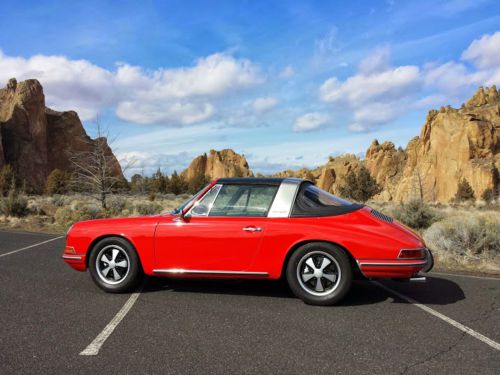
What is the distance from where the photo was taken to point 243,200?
206 inches

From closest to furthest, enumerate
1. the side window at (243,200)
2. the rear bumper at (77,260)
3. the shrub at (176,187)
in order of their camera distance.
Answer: the side window at (243,200) → the rear bumper at (77,260) → the shrub at (176,187)

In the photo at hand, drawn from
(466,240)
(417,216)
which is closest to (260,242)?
(466,240)

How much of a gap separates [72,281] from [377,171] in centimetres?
9139

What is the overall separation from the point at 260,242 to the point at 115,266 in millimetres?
1921

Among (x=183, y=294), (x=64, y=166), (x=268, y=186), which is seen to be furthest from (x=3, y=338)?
(x=64, y=166)

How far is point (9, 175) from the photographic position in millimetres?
58750

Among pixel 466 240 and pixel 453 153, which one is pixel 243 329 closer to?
pixel 466 240

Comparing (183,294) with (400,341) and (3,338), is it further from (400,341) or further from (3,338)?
(400,341)

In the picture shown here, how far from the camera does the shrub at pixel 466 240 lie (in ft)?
27.4

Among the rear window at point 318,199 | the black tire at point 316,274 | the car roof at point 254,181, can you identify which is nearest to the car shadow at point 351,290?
the black tire at point 316,274

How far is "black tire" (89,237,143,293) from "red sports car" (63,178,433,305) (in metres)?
0.01

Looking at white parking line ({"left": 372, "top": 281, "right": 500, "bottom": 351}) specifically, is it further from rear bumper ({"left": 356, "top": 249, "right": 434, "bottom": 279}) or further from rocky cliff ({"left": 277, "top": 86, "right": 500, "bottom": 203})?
rocky cliff ({"left": 277, "top": 86, "right": 500, "bottom": 203})

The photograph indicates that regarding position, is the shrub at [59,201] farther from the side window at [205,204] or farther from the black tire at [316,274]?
the black tire at [316,274]

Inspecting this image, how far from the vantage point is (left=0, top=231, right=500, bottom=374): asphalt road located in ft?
10.8
